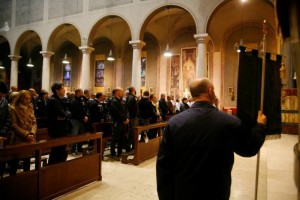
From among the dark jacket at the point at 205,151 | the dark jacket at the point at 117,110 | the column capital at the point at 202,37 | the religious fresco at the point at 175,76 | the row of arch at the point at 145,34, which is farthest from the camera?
the religious fresco at the point at 175,76

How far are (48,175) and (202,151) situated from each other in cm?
286

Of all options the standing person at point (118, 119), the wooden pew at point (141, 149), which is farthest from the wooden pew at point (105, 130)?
the wooden pew at point (141, 149)

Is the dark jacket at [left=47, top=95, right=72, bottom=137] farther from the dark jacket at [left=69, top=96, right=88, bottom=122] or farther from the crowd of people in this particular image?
the dark jacket at [left=69, top=96, right=88, bottom=122]

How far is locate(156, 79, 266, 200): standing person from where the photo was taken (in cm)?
180

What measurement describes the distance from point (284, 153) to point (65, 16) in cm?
1317

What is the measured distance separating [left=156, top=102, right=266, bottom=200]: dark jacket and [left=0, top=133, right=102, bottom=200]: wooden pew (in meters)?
2.29

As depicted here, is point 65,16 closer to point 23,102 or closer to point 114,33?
point 114,33

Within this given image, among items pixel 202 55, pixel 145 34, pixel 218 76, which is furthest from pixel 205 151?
pixel 145 34

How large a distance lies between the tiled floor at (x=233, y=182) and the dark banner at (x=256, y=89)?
4.28 feet

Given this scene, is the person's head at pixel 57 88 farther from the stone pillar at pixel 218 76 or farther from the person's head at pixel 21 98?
the stone pillar at pixel 218 76

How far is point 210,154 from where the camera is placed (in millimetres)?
1787

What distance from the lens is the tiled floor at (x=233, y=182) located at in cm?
398

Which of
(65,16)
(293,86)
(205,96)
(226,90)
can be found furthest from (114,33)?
(205,96)

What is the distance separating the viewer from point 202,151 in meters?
1.80
